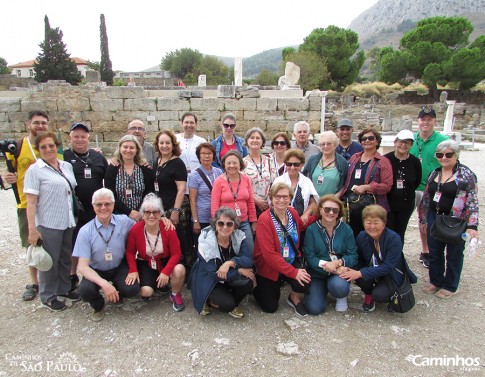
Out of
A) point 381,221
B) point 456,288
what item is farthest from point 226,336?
point 456,288

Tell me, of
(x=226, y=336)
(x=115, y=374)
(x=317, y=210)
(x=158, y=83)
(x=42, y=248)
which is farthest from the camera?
(x=158, y=83)

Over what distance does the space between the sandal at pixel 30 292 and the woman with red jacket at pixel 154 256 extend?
4.07 ft

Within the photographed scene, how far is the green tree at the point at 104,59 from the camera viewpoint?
37844 millimetres

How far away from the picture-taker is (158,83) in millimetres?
41719

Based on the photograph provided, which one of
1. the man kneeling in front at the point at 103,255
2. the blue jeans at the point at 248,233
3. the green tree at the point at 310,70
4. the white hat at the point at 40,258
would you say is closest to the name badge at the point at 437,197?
the blue jeans at the point at 248,233

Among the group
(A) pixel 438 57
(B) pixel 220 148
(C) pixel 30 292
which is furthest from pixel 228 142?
(A) pixel 438 57

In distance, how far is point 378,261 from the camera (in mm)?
3461

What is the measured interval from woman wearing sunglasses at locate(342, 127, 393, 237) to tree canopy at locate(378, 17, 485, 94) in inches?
1410

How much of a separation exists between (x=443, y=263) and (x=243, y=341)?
7.96 feet

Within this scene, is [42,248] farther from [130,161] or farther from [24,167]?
[130,161]

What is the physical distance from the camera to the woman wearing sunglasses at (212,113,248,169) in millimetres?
4590

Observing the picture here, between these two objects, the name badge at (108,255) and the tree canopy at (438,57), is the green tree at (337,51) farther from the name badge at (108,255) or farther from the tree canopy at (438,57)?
the name badge at (108,255)

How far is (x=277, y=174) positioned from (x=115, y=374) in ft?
8.60

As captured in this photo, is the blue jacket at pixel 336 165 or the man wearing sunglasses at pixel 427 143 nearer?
the blue jacket at pixel 336 165
